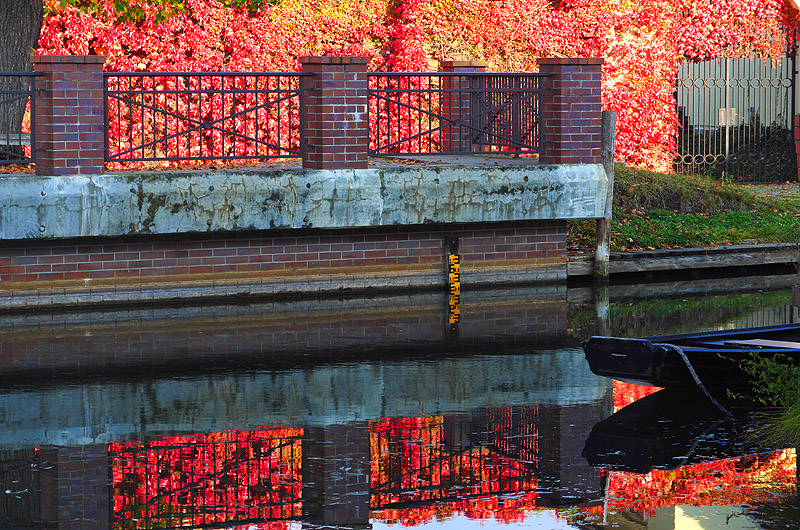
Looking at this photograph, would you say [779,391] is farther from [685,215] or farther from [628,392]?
[685,215]

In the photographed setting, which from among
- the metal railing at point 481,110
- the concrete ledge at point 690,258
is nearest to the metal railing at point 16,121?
the metal railing at point 481,110

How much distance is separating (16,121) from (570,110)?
21.3ft

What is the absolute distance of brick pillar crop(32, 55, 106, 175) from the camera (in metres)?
12.8

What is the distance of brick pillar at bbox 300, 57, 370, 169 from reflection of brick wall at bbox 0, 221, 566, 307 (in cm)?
78

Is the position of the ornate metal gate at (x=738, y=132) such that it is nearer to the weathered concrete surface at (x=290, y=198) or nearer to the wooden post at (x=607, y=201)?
the wooden post at (x=607, y=201)

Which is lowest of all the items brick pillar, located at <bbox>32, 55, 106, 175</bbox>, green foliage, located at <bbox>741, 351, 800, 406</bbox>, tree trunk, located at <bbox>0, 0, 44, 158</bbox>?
green foliage, located at <bbox>741, 351, 800, 406</bbox>

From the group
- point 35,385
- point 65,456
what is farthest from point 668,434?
point 35,385

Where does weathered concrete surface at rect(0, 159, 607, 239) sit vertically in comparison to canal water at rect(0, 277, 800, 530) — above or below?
above

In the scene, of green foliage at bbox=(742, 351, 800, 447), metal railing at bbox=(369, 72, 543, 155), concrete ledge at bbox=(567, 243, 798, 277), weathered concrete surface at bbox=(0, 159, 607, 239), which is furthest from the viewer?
concrete ledge at bbox=(567, 243, 798, 277)

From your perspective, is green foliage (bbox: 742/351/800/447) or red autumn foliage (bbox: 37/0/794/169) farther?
red autumn foliage (bbox: 37/0/794/169)

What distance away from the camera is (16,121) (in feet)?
52.5

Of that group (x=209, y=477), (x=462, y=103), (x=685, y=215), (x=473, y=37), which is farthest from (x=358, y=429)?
(x=473, y=37)

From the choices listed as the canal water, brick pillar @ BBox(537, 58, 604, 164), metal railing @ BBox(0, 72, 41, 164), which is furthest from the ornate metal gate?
metal railing @ BBox(0, 72, 41, 164)

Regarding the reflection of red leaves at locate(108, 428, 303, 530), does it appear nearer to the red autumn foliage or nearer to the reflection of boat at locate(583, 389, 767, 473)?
the reflection of boat at locate(583, 389, 767, 473)
